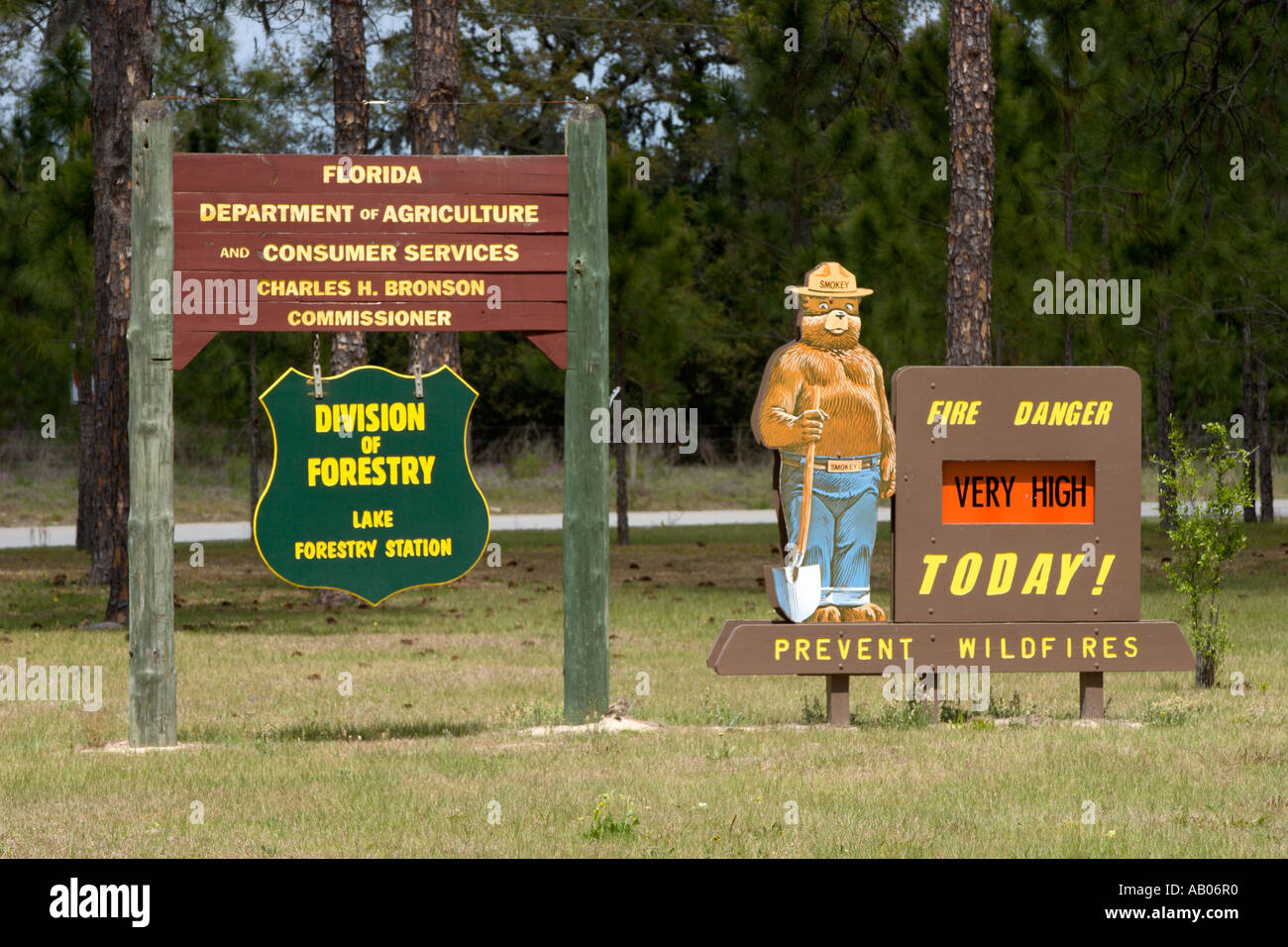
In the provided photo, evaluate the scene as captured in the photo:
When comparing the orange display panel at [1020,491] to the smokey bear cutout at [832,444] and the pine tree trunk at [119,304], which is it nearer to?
the smokey bear cutout at [832,444]

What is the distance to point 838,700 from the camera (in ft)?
29.9

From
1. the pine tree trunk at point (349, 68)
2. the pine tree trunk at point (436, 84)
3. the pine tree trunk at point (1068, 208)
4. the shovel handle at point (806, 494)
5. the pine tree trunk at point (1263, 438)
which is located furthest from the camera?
the pine tree trunk at point (1263, 438)

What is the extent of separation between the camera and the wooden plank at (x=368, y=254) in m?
8.56

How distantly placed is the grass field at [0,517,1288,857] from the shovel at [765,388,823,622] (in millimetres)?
709

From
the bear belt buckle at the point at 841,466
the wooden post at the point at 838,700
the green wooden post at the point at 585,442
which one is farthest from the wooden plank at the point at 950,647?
the bear belt buckle at the point at 841,466

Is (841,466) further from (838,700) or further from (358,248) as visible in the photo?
(358,248)

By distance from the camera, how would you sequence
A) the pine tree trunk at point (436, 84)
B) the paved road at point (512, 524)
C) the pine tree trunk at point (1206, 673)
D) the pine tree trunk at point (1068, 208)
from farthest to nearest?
the paved road at point (512, 524)
the pine tree trunk at point (1068, 208)
the pine tree trunk at point (436, 84)
the pine tree trunk at point (1206, 673)

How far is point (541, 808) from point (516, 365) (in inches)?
1299

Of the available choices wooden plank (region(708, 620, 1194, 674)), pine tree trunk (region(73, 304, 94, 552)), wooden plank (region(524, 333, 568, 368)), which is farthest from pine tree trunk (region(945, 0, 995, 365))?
pine tree trunk (region(73, 304, 94, 552))

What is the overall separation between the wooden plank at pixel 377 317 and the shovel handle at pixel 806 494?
5.15 feet

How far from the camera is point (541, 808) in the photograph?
22.6ft

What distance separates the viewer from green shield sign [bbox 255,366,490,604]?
28.3 feet

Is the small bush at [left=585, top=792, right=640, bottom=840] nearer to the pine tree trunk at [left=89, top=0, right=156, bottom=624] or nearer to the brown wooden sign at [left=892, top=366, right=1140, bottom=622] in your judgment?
the brown wooden sign at [left=892, top=366, right=1140, bottom=622]

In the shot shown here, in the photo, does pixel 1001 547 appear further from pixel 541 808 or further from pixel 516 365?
pixel 516 365
